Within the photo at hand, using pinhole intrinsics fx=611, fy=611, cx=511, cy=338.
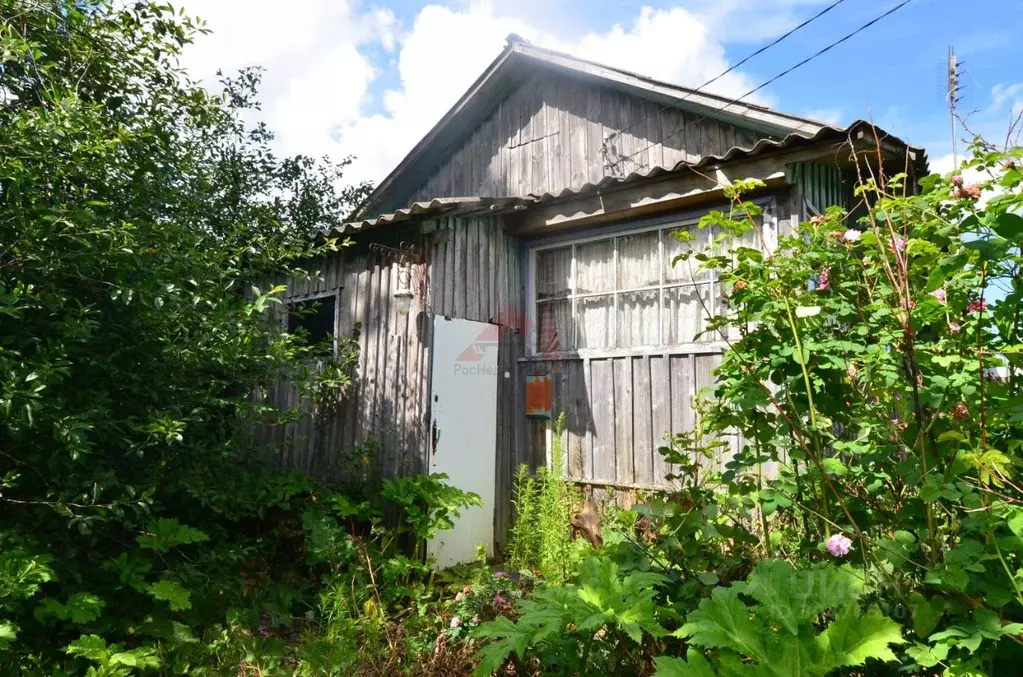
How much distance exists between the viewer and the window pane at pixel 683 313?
212 inches

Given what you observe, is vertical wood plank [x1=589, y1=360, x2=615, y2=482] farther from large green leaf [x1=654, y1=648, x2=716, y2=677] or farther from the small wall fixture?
large green leaf [x1=654, y1=648, x2=716, y2=677]

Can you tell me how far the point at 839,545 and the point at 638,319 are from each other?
3660 millimetres

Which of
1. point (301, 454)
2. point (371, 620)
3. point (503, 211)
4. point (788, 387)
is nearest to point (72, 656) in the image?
point (371, 620)

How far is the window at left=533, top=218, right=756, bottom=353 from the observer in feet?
17.9

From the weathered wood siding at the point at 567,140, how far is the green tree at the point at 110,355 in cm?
417

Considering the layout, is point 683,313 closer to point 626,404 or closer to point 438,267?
point 626,404

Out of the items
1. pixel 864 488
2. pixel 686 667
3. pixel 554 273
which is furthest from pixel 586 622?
pixel 554 273

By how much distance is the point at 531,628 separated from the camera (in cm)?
225

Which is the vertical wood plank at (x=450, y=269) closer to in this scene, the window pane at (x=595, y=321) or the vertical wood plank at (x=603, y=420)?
the window pane at (x=595, y=321)

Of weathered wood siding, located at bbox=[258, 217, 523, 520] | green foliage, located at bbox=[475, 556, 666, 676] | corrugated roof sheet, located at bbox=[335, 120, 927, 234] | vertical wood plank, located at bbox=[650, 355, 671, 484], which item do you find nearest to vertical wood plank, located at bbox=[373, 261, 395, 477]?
weathered wood siding, located at bbox=[258, 217, 523, 520]

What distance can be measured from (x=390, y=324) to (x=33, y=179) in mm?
3112

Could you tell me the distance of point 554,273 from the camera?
6.26 m

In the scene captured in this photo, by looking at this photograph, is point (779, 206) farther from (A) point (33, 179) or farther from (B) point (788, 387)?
(A) point (33, 179)

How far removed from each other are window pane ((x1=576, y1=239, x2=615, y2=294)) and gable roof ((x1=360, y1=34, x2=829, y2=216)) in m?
1.92
